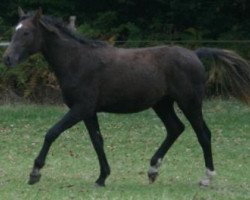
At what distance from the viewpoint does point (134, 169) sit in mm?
12344

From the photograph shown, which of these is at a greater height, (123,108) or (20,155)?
(123,108)

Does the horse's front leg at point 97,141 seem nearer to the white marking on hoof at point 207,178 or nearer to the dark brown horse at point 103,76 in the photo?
the dark brown horse at point 103,76

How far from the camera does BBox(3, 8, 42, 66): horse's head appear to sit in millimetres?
10133

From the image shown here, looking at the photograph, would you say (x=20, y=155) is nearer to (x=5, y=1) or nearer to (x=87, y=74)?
(x=87, y=74)

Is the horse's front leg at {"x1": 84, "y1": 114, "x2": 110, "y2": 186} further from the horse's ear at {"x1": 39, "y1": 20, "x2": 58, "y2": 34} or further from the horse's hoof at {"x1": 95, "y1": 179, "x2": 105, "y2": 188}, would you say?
the horse's ear at {"x1": 39, "y1": 20, "x2": 58, "y2": 34}

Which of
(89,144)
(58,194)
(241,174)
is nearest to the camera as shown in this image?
(58,194)

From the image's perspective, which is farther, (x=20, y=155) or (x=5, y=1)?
(x=5, y=1)

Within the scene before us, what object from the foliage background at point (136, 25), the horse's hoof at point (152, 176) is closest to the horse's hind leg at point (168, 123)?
the horse's hoof at point (152, 176)

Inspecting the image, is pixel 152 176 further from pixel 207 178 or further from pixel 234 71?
pixel 234 71

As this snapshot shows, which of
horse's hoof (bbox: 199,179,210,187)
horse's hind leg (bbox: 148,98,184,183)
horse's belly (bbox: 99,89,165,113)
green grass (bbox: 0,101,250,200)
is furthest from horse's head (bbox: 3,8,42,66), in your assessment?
horse's hoof (bbox: 199,179,210,187)

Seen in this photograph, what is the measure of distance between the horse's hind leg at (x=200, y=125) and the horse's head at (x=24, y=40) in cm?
207

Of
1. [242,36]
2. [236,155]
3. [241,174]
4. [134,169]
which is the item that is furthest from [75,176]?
[242,36]

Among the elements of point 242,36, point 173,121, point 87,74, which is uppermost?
point 87,74

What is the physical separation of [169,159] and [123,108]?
3183mm
